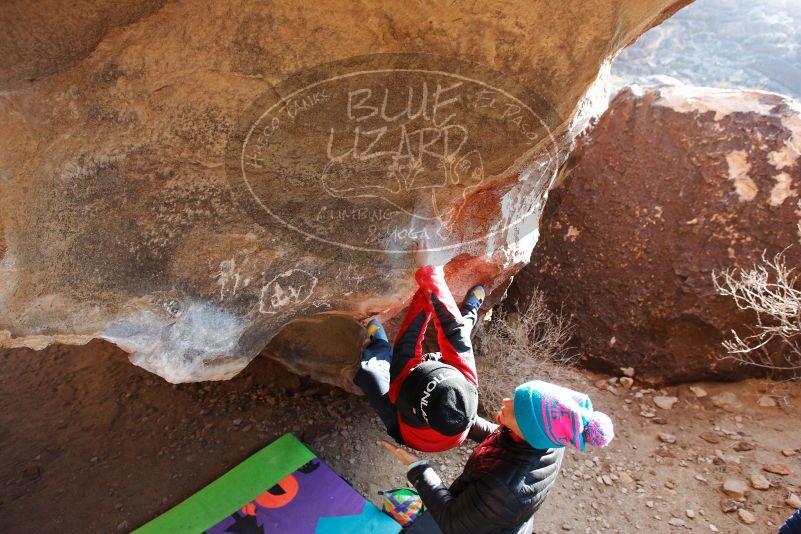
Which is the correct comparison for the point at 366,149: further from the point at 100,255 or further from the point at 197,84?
the point at 100,255

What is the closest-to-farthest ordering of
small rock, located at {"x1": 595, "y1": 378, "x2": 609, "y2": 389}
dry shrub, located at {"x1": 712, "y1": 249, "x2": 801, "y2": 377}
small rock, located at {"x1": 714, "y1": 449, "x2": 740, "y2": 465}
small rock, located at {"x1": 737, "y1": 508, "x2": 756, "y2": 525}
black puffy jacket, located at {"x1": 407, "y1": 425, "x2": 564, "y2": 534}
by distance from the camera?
black puffy jacket, located at {"x1": 407, "y1": 425, "x2": 564, "y2": 534} → small rock, located at {"x1": 737, "y1": 508, "x2": 756, "y2": 525} → small rock, located at {"x1": 714, "y1": 449, "x2": 740, "y2": 465} → dry shrub, located at {"x1": 712, "y1": 249, "x2": 801, "y2": 377} → small rock, located at {"x1": 595, "y1": 378, "x2": 609, "y2": 389}

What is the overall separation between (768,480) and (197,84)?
9.38ft

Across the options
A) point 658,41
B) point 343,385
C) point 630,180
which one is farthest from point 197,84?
point 658,41

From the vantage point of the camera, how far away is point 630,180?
3521 mm

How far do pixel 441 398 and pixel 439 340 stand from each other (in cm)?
36

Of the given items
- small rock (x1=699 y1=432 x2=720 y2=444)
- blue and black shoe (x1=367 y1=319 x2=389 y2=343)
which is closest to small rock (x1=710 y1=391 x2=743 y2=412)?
small rock (x1=699 y1=432 x2=720 y2=444)

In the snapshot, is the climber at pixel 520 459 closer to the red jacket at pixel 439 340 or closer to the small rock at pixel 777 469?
the red jacket at pixel 439 340

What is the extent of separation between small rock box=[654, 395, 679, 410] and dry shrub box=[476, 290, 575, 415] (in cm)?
52

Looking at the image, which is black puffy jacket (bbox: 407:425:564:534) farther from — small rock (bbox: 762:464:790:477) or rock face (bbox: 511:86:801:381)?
rock face (bbox: 511:86:801:381)

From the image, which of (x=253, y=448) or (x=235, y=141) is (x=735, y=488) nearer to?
(x=253, y=448)

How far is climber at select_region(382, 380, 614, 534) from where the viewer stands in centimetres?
138

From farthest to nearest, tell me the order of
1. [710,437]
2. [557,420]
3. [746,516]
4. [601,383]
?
1. [601,383]
2. [710,437]
3. [746,516]
4. [557,420]

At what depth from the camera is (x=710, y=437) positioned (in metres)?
2.81

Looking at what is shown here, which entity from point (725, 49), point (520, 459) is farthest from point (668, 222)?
point (725, 49)
